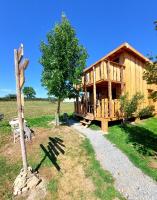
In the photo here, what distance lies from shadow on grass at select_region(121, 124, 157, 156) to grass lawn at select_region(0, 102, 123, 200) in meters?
2.64

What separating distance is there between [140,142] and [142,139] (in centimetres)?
64

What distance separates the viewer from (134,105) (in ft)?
44.3

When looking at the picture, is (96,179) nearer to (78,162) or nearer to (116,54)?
(78,162)

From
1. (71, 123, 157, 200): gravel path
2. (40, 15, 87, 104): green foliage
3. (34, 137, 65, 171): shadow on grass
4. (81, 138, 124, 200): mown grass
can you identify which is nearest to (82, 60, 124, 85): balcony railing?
(40, 15, 87, 104): green foliage

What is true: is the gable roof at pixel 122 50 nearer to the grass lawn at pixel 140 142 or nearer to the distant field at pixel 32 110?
the grass lawn at pixel 140 142

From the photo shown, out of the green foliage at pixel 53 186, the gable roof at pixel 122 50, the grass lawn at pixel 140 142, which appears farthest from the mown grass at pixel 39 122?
the green foliage at pixel 53 186

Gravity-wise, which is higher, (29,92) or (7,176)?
(29,92)

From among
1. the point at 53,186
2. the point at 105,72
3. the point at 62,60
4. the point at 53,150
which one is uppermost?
the point at 62,60

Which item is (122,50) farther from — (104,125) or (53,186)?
(53,186)

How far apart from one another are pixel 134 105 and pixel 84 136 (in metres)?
4.40

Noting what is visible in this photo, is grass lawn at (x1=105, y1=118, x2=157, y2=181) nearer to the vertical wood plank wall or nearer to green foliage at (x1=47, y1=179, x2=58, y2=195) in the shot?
the vertical wood plank wall

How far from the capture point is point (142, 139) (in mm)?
11430

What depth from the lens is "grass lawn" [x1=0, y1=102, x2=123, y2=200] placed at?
624cm

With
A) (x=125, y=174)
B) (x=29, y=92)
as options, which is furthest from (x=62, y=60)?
(x=29, y=92)
